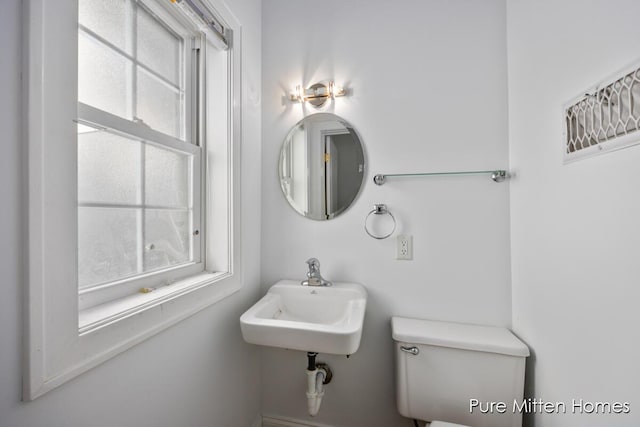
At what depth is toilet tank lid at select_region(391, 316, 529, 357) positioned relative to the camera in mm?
1028

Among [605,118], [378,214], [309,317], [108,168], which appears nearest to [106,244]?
[108,168]

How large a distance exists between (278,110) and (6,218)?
119 cm

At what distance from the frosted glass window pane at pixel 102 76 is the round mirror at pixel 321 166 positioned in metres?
0.75

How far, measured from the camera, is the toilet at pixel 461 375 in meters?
1.02

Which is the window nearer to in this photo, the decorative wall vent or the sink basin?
the sink basin

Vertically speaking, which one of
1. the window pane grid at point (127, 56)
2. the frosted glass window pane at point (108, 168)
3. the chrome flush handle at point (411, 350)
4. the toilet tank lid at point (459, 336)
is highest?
the window pane grid at point (127, 56)

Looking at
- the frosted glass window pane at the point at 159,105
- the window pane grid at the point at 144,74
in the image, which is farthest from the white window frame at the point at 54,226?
the frosted glass window pane at the point at 159,105

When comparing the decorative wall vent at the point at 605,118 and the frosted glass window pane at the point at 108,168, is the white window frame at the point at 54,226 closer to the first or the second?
the frosted glass window pane at the point at 108,168

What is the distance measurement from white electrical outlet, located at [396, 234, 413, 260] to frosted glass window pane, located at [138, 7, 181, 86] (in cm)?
121

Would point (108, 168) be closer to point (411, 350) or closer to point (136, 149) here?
point (136, 149)

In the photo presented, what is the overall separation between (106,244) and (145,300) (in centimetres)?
20

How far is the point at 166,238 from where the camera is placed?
1006 millimetres

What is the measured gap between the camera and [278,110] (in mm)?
1457

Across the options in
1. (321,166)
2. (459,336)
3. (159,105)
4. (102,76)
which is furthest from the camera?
(321,166)
